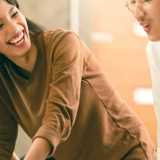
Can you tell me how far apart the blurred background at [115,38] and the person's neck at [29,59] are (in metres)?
1.10

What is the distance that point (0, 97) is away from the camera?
1416mm

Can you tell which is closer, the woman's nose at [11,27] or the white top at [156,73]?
the white top at [156,73]

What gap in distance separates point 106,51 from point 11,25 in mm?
1228

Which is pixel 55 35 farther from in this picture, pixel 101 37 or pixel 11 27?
pixel 101 37

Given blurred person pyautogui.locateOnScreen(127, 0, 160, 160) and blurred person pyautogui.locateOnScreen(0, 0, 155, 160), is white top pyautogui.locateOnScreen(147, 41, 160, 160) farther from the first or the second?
blurred person pyautogui.locateOnScreen(0, 0, 155, 160)

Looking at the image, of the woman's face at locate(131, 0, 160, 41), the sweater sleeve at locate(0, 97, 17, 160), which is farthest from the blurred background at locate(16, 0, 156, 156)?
the woman's face at locate(131, 0, 160, 41)

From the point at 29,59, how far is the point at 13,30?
11cm

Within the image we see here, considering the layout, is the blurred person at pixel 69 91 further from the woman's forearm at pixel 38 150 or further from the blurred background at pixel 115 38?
the blurred background at pixel 115 38

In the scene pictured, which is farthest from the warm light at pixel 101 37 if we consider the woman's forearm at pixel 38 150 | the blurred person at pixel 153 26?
the woman's forearm at pixel 38 150

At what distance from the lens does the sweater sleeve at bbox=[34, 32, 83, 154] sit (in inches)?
41.9

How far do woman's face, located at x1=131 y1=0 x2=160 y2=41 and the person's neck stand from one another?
374 millimetres

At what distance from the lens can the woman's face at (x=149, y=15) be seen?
105 cm

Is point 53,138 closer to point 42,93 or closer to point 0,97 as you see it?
point 42,93

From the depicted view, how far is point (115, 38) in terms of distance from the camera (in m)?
2.46
